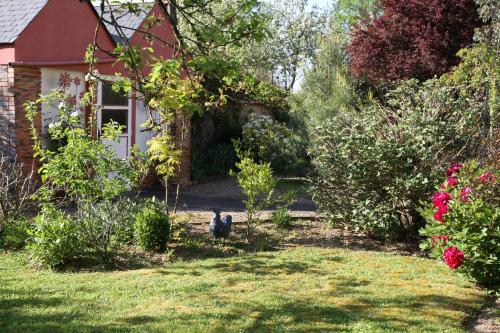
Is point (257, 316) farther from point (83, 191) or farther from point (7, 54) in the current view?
point (7, 54)

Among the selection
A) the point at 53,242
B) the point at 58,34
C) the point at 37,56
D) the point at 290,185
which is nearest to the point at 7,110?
the point at 37,56

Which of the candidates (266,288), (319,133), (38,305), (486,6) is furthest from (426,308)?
(486,6)

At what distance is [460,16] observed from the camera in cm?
1644

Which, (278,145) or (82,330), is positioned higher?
(278,145)

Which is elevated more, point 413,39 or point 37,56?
point 413,39

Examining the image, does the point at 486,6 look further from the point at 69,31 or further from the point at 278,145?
the point at 69,31

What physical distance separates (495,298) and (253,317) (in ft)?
8.90

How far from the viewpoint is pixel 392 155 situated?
8766mm

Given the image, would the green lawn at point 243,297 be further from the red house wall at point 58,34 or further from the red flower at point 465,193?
the red house wall at point 58,34

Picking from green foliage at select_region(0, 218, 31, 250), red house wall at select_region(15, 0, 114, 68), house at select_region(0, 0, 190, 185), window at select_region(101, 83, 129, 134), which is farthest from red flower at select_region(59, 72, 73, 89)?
green foliage at select_region(0, 218, 31, 250)

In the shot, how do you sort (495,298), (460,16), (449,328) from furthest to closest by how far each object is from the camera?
1. (460,16)
2. (495,298)
3. (449,328)

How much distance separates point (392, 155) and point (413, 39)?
9.03 metres

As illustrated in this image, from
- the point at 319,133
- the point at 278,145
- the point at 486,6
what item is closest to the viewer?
the point at 319,133

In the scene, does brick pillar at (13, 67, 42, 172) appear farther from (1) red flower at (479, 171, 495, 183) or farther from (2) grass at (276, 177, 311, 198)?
(1) red flower at (479, 171, 495, 183)
